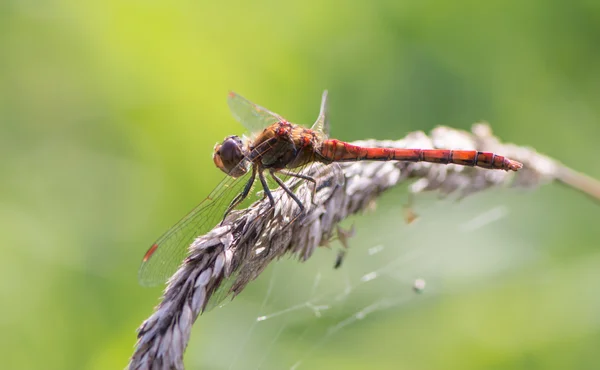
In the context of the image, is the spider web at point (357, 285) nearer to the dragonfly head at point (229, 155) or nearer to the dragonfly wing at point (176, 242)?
the dragonfly wing at point (176, 242)

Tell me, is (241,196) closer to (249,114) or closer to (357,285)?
(249,114)

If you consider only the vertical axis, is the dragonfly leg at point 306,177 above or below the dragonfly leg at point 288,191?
below

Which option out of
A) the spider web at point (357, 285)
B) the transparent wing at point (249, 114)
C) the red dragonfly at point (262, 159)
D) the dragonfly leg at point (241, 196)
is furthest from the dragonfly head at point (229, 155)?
the spider web at point (357, 285)

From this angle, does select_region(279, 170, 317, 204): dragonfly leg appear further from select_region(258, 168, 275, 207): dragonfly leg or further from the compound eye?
the compound eye

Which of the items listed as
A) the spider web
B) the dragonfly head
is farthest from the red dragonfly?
the spider web

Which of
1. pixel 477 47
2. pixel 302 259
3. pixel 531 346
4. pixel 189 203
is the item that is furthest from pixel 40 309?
pixel 477 47

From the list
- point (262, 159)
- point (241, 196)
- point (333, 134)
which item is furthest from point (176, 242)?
point (333, 134)

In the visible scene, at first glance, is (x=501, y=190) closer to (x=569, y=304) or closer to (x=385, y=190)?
(x=569, y=304)
